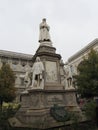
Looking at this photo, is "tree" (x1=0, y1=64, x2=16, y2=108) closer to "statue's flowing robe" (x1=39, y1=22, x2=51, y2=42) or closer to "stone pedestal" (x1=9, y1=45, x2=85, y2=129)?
"statue's flowing robe" (x1=39, y1=22, x2=51, y2=42)

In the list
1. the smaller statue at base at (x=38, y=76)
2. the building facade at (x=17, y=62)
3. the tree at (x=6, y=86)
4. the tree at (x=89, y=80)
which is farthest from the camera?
the building facade at (x=17, y=62)

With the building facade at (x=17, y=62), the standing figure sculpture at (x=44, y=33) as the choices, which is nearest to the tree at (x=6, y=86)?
the building facade at (x=17, y=62)

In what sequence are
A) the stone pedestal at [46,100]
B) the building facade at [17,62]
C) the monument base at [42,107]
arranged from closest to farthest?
the monument base at [42,107]
the stone pedestal at [46,100]
the building facade at [17,62]

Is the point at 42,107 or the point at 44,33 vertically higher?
the point at 44,33

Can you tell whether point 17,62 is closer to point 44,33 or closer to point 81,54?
point 81,54

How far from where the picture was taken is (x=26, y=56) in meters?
47.4

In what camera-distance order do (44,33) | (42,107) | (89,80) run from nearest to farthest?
1. (42,107)
2. (44,33)
3. (89,80)

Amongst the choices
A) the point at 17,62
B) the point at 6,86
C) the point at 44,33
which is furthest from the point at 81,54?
the point at 44,33

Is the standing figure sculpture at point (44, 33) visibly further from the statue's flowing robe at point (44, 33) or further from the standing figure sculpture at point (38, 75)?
the standing figure sculpture at point (38, 75)

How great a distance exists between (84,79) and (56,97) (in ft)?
40.5

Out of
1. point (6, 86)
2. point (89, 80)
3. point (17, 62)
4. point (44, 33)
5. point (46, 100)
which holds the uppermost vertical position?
point (17, 62)

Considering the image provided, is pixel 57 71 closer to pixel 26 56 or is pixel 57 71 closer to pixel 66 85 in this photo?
pixel 66 85

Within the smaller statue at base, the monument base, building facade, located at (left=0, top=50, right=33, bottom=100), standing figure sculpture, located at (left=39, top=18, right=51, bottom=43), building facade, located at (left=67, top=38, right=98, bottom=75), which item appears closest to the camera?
the monument base

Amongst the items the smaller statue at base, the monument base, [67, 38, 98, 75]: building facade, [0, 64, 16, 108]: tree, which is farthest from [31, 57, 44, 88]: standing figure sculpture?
[67, 38, 98, 75]: building facade
